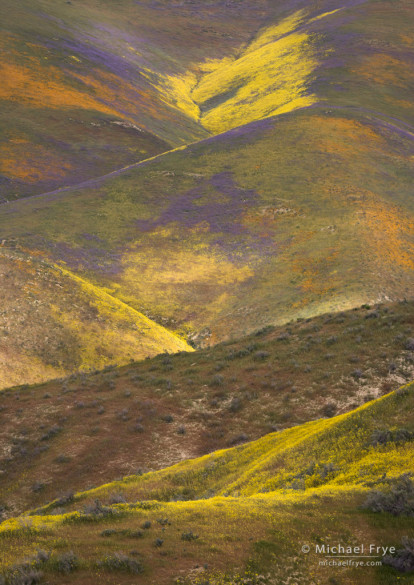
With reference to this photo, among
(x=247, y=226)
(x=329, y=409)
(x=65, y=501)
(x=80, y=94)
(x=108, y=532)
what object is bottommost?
(x=247, y=226)

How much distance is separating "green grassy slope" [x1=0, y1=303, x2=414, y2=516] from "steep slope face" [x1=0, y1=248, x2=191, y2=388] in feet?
14.9

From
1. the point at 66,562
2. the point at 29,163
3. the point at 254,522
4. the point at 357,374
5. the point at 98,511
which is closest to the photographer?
the point at 66,562

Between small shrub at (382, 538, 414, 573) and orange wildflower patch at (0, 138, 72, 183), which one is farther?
orange wildflower patch at (0, 138, 72, 183)


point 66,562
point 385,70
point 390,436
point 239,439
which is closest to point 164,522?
point 66,562

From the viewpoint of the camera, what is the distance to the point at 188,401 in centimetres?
2475

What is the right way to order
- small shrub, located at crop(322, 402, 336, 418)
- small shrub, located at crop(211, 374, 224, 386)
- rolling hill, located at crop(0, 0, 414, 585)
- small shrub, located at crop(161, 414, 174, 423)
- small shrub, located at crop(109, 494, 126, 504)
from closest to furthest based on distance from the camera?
rolling hill, located at crop(0, 0, 414, 585), small shrub, located at crop(109, 494, 126, 504), small shrub, located at crop(322, 402, 336, 418), small shrub, located at crop(161, 414, 174, 423), small shrub, located at crop(211, 374, 224, 386)

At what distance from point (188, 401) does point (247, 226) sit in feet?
120

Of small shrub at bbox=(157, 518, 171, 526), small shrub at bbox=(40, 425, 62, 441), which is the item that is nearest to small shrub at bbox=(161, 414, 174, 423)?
small shrub at bbox=(40, 425, 62, 441)

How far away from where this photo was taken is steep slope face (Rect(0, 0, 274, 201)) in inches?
3219

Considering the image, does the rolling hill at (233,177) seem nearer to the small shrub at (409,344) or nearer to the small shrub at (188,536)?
the small shrub at (409,344)

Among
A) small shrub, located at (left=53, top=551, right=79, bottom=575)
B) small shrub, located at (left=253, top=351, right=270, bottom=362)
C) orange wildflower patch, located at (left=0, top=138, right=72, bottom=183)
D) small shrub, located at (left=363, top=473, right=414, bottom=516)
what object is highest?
small shrub, located at (left=363, top=473, right=414, bottom=516)

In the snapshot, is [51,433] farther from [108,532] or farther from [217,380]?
[108,532]

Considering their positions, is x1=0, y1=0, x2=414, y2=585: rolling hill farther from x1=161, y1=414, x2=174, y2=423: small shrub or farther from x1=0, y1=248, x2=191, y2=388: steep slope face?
x1=0, y1=248, x2=191, y2=388: steep slope face

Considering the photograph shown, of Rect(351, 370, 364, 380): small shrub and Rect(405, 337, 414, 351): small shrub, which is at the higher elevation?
Rect(405, 337, 414, 351): small shrub
